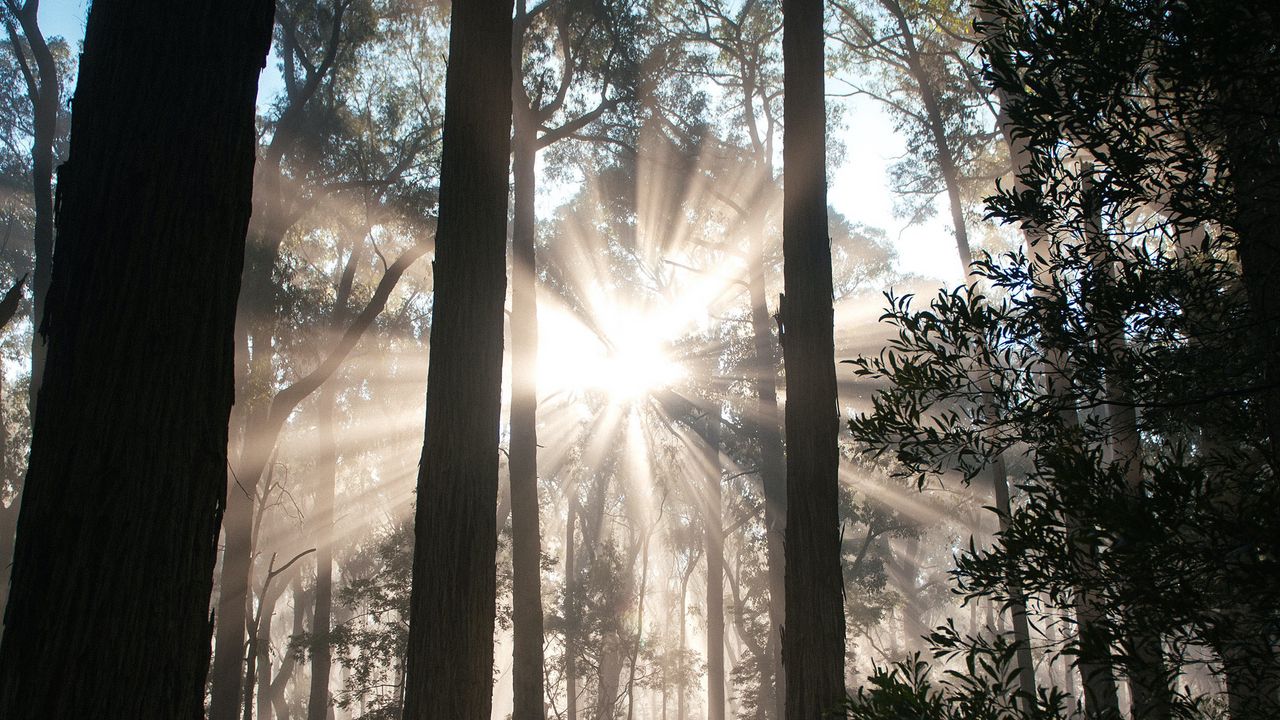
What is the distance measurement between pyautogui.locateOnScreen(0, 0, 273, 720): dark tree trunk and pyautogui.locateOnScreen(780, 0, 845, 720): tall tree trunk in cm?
374

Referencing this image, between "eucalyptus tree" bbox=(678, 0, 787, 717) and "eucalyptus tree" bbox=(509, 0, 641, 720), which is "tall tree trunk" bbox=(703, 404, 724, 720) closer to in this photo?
"eucalyptus tree" bbox=(678, 0, 787, 717)

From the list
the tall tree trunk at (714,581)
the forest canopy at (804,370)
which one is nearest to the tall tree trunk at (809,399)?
the forest canopy at (804,370)

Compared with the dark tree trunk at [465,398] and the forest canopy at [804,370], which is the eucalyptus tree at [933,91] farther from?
the dark tree trunk at [465,398]

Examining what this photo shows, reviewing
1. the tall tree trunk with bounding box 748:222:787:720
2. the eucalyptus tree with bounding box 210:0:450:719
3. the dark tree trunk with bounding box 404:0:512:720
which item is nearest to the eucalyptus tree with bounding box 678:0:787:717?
the tall tree trunk with bounding box 748:222:787:720

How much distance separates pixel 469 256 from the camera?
16.0 feet

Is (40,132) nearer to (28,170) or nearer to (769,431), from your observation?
(28,170)

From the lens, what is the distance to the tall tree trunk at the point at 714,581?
20.8 meters

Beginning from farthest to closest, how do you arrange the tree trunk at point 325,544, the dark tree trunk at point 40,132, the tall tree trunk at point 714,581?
the tall tree trunk at point 714,581 → the tree trunk at point 325,544 → the dark tree trunk at point 40,132

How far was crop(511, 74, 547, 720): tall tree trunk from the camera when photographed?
9.83 meters

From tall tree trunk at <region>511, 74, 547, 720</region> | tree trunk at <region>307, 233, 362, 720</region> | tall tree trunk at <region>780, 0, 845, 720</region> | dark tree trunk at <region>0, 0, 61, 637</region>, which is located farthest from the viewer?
tree trunk at <region>307, 233, 362, 720</region>

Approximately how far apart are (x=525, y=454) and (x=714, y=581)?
37.9ft

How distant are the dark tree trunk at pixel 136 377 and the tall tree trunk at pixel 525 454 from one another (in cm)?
733

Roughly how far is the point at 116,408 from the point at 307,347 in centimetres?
1655

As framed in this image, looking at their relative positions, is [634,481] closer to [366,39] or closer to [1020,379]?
[366,39]
